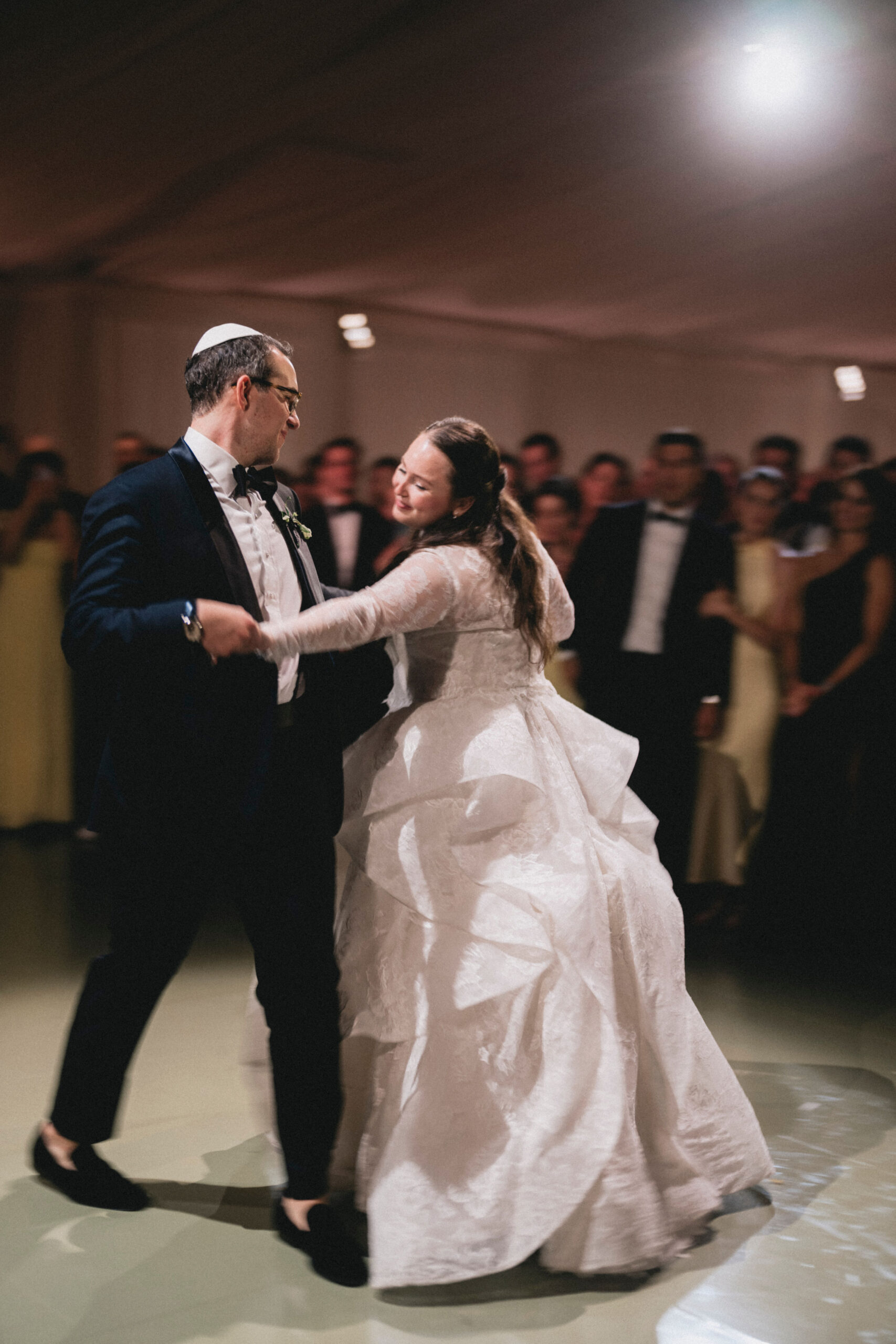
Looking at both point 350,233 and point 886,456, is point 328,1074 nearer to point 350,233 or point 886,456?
point 350,233

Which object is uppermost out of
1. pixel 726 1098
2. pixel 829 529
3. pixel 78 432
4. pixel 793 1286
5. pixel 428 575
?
pixel 78 432

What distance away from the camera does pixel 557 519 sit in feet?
14.7

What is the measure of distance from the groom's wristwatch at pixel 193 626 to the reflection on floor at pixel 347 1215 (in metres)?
1.03

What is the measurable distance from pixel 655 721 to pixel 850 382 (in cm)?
707

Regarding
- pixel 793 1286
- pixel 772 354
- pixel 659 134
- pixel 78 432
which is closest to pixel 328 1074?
pixel 793 1286

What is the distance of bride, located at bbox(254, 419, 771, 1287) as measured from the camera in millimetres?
1996

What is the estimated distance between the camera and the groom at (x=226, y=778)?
2.06m

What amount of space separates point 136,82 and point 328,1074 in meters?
4.21

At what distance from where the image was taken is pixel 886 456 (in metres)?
10.1

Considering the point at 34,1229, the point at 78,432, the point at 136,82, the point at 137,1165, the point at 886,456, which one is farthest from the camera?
the point at 886,456

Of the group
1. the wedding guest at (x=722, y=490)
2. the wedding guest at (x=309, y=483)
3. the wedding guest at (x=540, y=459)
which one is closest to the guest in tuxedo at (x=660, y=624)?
the wedding guest at (x=722, y=490)

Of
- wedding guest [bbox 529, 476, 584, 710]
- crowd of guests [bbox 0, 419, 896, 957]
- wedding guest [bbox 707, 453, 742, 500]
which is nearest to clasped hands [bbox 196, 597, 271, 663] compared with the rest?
crowd of guests [bbox 0, 419, 896, 957]

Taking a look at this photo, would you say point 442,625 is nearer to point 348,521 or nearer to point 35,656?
point 348,521

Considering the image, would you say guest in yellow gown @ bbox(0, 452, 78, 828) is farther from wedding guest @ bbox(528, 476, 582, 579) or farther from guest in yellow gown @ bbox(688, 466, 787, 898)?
guest in yellow gown @ bbox(688, 466, 787, 898)
